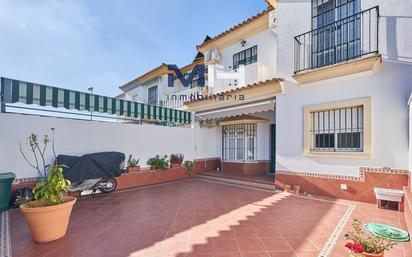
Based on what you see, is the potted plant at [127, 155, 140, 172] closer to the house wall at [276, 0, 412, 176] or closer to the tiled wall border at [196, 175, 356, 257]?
the tiled wall border at [196, 175, 356, 257]

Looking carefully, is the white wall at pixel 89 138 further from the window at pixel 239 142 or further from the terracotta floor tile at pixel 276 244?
the terracotta floor tile at pixel 276 244

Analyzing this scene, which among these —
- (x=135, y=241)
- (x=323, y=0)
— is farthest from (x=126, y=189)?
(x=323, y=0)

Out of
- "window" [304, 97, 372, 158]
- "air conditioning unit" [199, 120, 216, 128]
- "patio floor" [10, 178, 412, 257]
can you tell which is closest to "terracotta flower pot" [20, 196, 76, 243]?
"patio floor" [10, 178, 412, 257]

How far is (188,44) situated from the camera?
22875mm

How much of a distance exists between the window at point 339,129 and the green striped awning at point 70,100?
1188 centimetres

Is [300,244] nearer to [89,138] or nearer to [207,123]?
[89,138]

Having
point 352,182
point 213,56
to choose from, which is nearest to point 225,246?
point 352,182

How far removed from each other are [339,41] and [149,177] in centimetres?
1553

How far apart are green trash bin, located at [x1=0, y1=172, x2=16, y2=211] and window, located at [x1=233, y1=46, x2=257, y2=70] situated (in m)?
17.4

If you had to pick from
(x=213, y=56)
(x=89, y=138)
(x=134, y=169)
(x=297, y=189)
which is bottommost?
(x=297, y=189)

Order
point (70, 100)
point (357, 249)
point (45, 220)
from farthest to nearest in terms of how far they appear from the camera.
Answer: point (70, 100), point (45, 220), point (357, 249)

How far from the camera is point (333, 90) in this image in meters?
11.3

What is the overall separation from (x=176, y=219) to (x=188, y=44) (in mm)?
19397

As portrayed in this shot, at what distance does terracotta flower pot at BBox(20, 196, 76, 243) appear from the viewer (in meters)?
6.40
